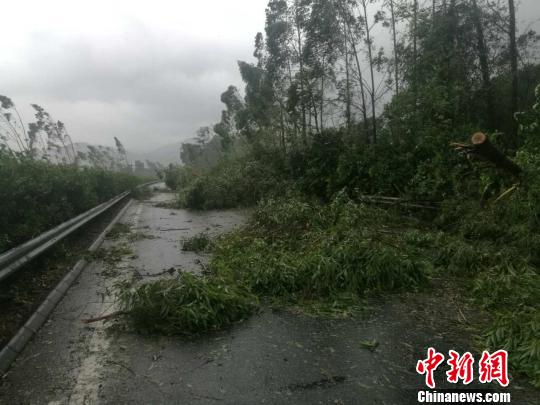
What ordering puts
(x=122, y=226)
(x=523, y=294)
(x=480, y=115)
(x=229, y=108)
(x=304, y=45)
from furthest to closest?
1. (x=229, y=108)
2. (x=304, y=45)
3. (x=480, y=115)
4. (x=122, y=226)
5. (x=523, y=294)

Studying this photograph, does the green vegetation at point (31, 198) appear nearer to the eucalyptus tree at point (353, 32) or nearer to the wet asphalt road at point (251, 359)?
the wet asphalt road at point (251, 359)

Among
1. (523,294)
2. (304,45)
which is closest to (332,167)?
(304,45)

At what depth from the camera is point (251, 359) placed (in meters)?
3.28

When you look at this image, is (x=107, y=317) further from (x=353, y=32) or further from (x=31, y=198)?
(x=353, y=32)

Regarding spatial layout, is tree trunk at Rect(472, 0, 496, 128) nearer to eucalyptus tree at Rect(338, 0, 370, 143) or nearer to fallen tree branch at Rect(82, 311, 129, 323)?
eucalyptus tree at Rect(338, 0, 370, 143)

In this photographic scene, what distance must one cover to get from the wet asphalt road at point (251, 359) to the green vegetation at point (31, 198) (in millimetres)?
2369

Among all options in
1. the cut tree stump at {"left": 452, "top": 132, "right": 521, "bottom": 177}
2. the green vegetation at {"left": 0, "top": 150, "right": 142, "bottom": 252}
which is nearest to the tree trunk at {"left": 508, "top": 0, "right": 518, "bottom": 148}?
the cut tree stump at {"left": 452, "top": 132, "right": 521, "bottom": 177}

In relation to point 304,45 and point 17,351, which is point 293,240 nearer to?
point 17,351

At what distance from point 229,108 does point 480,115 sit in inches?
1054

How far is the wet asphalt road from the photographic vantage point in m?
2.79

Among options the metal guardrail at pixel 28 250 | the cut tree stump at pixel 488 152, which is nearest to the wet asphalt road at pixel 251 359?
the metal guardrail at pixel 28 250

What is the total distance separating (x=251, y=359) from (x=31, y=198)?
578cm

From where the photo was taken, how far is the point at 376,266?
4805mm

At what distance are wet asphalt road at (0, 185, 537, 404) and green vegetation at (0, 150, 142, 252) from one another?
7.77 feet
